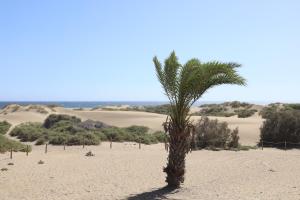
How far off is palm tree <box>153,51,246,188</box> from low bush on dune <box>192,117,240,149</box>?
13.4m

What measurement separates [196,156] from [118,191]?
10105 mm

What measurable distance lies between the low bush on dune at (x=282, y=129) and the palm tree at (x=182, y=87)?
16674 millimetres

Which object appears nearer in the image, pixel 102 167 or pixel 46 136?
pixel 102 167

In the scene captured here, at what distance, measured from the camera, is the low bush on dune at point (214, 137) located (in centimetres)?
2784

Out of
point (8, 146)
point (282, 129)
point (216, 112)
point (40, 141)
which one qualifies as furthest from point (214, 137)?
point (216, 112)

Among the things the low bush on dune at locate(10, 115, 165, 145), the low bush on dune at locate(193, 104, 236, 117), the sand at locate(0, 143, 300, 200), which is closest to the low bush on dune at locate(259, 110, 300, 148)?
the sand at locate(0, 143, 300, 200)

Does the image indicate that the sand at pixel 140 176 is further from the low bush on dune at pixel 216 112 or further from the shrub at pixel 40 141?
the low bush on dune at pixel 216 112

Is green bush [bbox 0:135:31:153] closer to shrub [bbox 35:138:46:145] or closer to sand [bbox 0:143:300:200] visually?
sand [bbox 0:143:300:200]

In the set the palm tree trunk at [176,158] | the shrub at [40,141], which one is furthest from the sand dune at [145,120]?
the palm tree trunk at [176,158]

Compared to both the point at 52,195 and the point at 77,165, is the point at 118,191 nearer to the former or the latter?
the point at 52,195

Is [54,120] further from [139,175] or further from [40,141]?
[139,175]

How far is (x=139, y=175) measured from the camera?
16.8 meters

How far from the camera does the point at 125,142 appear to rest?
30.1m

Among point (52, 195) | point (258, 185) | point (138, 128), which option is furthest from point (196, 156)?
point (138, 128)
